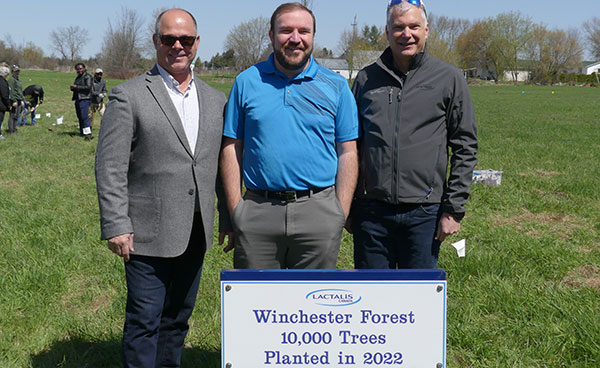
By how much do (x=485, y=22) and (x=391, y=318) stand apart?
363 ft

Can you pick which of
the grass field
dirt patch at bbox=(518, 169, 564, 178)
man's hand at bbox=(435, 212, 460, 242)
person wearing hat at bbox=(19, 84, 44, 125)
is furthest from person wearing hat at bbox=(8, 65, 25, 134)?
man's hand at bbox=(435, 212, 460, 242)

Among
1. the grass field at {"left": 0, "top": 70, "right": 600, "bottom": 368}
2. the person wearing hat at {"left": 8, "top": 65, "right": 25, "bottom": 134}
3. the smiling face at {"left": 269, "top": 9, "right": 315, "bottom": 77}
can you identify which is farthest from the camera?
the person wearing hat at {"left": 8, "top": 65, "right": 25, "bottom": 134}

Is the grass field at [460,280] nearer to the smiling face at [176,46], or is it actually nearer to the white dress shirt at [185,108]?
the white dress shirt at [185,108]

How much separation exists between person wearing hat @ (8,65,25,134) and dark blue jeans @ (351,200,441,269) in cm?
1461

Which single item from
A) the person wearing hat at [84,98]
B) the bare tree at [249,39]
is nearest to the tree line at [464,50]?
the bare tree at [249,39]

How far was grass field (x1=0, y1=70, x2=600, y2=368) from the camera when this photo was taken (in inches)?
145

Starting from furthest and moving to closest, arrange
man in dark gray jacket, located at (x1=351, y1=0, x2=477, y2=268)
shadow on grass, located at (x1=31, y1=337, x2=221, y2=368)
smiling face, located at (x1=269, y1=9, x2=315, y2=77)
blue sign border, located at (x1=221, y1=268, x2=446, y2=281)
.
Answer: shadow on grass, located at (x1=31, y1=337, x2=221, y2=368), man in dark gray jacket, located at (x1=351, y1=0, x2=477, y2=268), smiling face, located at (x1=269, y1=9, x2=315, y2=77), blue sign border, located at (x1=221, y1=268, x2=446, y2=281)

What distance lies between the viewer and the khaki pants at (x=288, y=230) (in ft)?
9.16

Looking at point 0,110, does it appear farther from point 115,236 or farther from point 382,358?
point 382,358

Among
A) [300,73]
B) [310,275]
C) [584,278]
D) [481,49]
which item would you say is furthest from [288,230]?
[481,49]

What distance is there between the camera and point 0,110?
48.3 feet

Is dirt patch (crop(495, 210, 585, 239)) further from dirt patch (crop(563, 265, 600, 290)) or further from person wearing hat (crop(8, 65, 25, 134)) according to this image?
person wearing hat (crop(8, 65, 25, 134))

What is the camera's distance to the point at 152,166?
9.11ft

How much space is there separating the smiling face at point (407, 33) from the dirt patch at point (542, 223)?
4003mm
